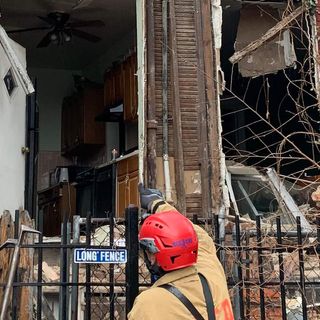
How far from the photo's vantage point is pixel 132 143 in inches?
477

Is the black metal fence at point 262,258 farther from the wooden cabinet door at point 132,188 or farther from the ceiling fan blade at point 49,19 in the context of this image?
the ceiling fan blade at point 49,19

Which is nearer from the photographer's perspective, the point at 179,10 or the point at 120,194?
the point at 179,10

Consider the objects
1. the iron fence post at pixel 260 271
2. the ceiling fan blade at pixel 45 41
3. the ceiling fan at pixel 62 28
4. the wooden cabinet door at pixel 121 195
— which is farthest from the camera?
the ceiling fan blade at pixel 45 41

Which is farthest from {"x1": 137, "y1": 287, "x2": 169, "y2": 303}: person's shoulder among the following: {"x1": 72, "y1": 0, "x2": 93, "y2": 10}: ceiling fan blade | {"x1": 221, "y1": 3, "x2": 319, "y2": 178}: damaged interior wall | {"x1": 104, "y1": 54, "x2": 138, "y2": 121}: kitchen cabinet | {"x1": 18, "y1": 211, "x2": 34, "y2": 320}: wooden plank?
{"x1": 72, "y1": 0, "x2": 93, "y2": 10}: ceiling fan blade

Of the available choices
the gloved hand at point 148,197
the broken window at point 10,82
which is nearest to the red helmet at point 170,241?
the gloved hand at point 148,197

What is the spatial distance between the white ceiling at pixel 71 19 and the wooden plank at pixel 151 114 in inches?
103

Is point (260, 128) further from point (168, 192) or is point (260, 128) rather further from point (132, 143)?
point (168, 192)

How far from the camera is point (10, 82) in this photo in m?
8.76

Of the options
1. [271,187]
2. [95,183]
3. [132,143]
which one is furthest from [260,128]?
[271,187]

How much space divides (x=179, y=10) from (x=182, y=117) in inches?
63.6

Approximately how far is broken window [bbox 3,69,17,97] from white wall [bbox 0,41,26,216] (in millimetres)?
58

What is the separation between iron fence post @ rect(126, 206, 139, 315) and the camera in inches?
153

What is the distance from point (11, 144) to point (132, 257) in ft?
16.6

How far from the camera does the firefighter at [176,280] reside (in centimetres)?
272
